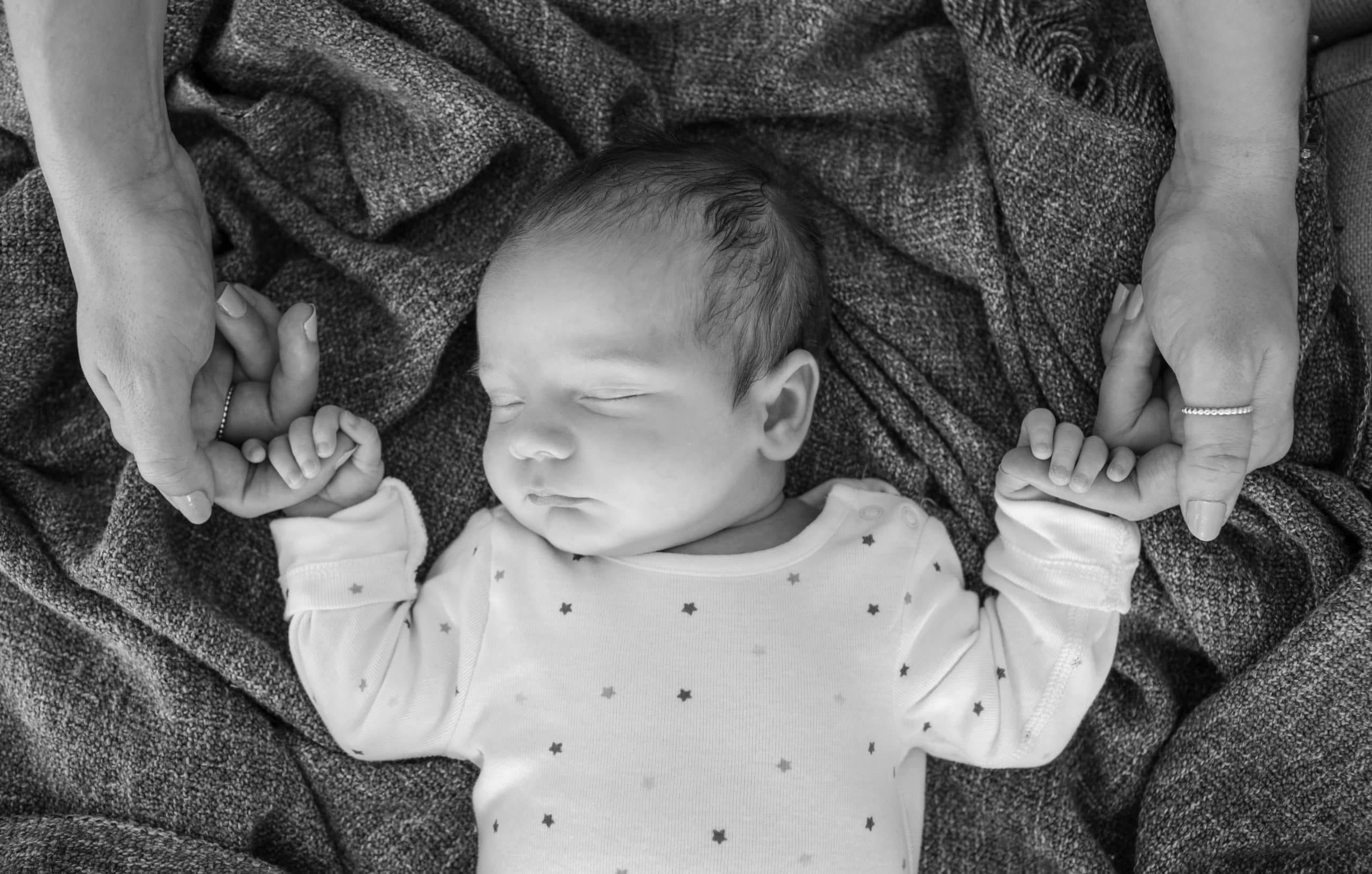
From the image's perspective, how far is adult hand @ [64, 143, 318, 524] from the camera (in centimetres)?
137

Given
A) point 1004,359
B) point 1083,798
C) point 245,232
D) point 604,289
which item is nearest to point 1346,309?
point 1004,359

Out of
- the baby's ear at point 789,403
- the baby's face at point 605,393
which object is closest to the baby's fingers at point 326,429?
the baby's face at point 605,393

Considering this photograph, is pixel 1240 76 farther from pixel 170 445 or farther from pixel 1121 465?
pixel 170 445

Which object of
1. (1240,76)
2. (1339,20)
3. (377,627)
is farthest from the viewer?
(1339,20)

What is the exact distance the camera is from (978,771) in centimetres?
169

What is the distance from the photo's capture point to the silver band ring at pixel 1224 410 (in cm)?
138

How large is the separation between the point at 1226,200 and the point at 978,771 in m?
0.84

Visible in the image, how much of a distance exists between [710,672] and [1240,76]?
0.98 m

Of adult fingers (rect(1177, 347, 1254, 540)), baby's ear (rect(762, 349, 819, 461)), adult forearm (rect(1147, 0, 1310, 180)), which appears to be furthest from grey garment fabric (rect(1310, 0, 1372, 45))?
baby's ear (rect(762, 349, 819, 461))

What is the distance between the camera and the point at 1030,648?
1557mm

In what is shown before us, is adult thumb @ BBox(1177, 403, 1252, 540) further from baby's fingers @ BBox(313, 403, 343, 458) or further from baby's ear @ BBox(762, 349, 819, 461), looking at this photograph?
baby's fingers @ BBox(313, 403, 343, 458)

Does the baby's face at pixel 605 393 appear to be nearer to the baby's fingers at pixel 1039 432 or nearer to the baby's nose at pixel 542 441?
the baby's nose at pixel 542 441

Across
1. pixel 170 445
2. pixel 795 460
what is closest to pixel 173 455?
Answer: pixel 170 445

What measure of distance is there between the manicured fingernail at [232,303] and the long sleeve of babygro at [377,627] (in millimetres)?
285
